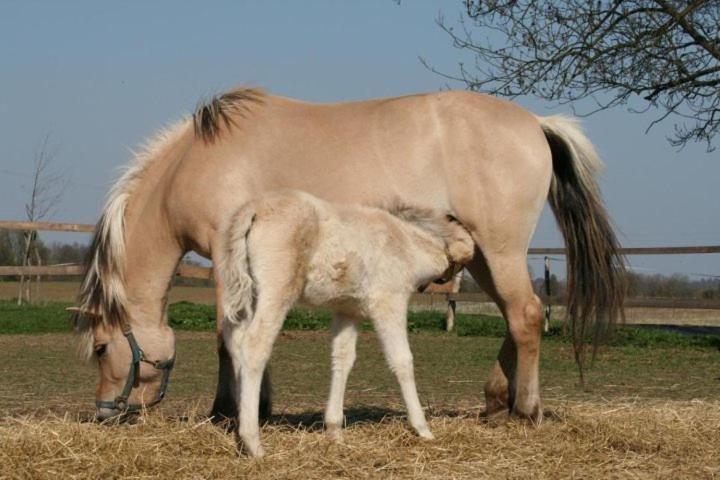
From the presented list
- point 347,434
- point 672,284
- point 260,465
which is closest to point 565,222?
point 347,434

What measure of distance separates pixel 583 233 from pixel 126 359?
3435 millimetres

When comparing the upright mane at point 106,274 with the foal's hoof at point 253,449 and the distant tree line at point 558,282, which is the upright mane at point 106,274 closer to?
the foal's hoof at point 253,449

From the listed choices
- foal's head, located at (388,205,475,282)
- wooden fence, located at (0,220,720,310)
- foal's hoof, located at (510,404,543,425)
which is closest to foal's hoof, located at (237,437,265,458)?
foal's head, located at (388,205,475,282)

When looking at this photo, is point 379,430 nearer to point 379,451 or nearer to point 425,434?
point 425,434

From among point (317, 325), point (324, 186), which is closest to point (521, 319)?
point (324, 186)

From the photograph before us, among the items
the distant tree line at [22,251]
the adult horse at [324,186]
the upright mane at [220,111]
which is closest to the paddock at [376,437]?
the adult horse at [324,186]

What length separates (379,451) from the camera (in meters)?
5.29

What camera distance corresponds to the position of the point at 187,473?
15.8ft

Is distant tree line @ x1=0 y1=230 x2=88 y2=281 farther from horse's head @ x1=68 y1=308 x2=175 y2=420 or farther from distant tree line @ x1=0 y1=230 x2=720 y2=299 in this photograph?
horse's head @ x1=68 y1=308 x2=175 y2=420

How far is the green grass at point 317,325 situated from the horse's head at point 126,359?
996cm

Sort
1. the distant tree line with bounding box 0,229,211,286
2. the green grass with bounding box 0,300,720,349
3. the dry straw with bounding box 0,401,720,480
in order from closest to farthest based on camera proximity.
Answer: the dry straw with bounding box 0,401,720,480 < the green grass with bounding box 0,300,720,349 < the distant tree line with bounding box 0,229,211,286

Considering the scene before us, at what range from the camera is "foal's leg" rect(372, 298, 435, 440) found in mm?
5688

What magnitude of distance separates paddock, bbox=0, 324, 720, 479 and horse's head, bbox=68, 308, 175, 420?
0.79ft

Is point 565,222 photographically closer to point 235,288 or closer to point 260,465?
point 235,288
